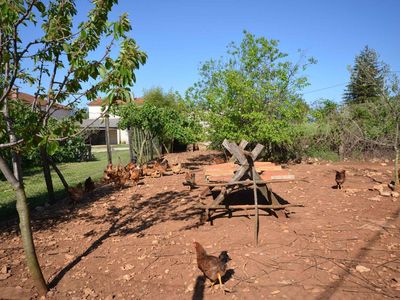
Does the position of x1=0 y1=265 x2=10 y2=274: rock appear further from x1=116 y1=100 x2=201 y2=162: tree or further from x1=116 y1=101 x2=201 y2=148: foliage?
x1=116 y1=101 x2=201 y2=148: foliage

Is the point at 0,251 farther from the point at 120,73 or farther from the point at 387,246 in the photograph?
the point at 387,246

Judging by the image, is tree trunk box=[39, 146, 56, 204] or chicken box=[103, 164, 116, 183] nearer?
tree trunk box=[39, 146, 56, 204]

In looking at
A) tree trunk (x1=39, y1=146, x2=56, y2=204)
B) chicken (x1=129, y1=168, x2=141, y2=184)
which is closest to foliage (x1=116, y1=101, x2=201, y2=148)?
chicken (x1=129, y1=168, x2=141, y2=184)

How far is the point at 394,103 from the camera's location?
29.0ft

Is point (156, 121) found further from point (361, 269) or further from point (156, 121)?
point (361, 269)

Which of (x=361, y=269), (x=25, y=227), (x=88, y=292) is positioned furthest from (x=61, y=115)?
(x=361, y=269)

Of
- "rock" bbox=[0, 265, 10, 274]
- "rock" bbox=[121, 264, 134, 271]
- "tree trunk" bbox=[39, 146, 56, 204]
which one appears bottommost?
"rock" bbox=[121, 264, 134, 271]

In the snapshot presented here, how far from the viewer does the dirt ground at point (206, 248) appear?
367 cm

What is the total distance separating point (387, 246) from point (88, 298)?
4006 mm

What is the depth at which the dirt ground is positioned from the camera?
3670 mm

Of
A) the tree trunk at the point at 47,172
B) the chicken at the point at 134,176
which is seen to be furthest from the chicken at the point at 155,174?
the tree trunk at the point at 47,172

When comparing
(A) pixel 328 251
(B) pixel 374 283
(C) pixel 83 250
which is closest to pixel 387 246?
(A) pixel 328 251

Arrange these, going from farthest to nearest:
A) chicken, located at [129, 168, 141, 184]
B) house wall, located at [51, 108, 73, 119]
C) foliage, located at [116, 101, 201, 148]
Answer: foliage, located at [116, 101, 201, 148] < chicken, located at [129, 168, 141, 184] < house wall, located at [51, 108, 73, 119]

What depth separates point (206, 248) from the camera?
15.3 ft
